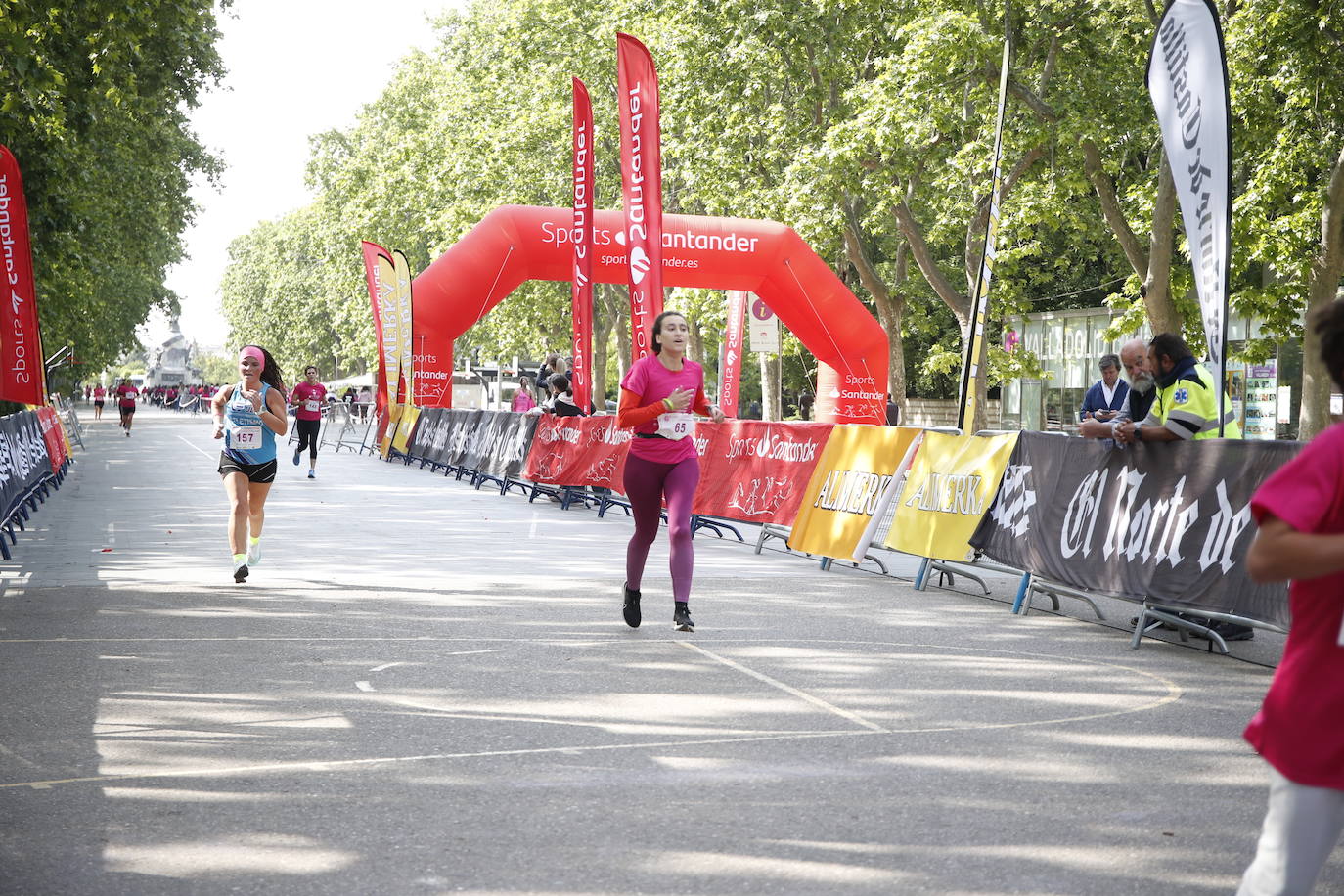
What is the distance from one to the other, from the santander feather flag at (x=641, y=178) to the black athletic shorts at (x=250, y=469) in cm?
795

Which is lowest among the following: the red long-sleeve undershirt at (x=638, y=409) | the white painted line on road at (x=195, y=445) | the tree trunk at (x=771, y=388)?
the white painted line on road at (x=195, y=445)

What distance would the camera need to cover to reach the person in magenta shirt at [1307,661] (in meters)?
2.88

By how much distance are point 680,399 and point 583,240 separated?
528 inches

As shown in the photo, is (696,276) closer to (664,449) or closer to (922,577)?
(922,577)

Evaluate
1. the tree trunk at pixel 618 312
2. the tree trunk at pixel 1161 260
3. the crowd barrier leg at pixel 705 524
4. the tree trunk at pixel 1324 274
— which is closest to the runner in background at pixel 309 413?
the crowd barrier leg at pixel 705 524

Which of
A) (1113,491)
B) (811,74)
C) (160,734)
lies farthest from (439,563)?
(811,74)

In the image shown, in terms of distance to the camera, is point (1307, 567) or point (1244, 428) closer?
point (1307, 567)

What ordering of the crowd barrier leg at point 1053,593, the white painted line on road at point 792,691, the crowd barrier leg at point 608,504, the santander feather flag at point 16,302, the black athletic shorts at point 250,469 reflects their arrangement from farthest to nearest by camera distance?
the crowd barrier leg at point 608,504 → the santander feather flag at point 16,302 → the black athletic shorts at point 250,469 → the crowd barrier leg at point 1053,593 → the white painted line on road at point 792,691

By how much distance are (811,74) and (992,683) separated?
28.0 meters

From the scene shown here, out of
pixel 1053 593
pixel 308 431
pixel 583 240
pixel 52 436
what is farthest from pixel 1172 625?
pixel 308 431

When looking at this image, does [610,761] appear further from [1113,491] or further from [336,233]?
[336,233]

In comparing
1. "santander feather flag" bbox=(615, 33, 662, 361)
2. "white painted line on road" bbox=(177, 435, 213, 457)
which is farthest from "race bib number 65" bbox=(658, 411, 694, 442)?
"white painted line on road" bbox=(177, 435, 213, 457)

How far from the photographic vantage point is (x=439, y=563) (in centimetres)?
1305

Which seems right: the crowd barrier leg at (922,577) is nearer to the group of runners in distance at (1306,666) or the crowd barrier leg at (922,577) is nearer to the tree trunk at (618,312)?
the group of runners in distance at (1306,666)
